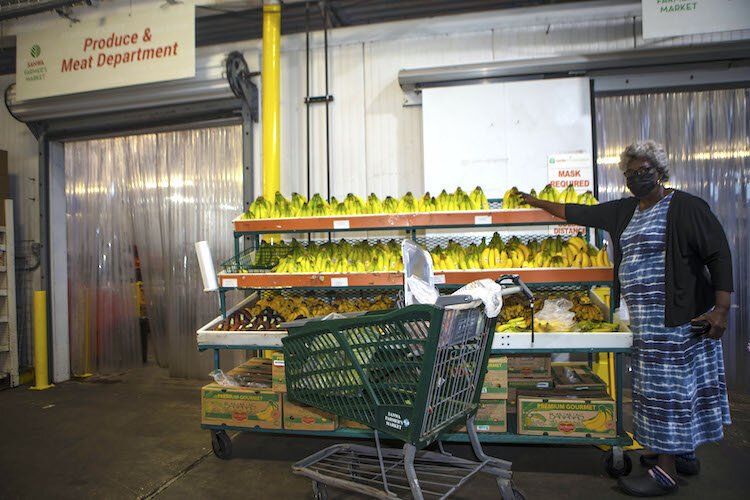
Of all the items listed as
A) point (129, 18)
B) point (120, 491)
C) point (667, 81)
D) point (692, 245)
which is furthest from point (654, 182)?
point (129, 18)

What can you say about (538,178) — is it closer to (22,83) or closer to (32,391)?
(22,83)

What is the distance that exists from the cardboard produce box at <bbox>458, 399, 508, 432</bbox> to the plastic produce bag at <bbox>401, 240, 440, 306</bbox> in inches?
44.1

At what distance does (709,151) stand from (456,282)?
348 cm

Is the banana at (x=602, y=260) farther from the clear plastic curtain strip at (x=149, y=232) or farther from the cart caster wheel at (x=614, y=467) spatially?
the clear plastic curtain strip at (x=149, y=232)

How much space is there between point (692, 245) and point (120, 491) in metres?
3.84

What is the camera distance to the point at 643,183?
2.95 metres

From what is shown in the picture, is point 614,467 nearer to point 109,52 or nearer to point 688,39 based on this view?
point 688,39

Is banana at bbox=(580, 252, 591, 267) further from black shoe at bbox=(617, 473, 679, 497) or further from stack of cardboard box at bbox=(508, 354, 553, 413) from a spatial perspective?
black shoe at bbox=(617, 473, 679, 497)

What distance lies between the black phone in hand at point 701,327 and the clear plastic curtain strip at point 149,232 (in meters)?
4.70

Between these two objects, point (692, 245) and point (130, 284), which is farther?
point (130, 284)

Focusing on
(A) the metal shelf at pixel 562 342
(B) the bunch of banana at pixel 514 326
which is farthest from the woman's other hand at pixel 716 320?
(B) the bunch of banana at pixel 514 326

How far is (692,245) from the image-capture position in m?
2.81

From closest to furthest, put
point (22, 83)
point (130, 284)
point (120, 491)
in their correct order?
point (120, 491), point (22, 83), point (130, 284)

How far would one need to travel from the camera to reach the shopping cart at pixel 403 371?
2.22 metres
